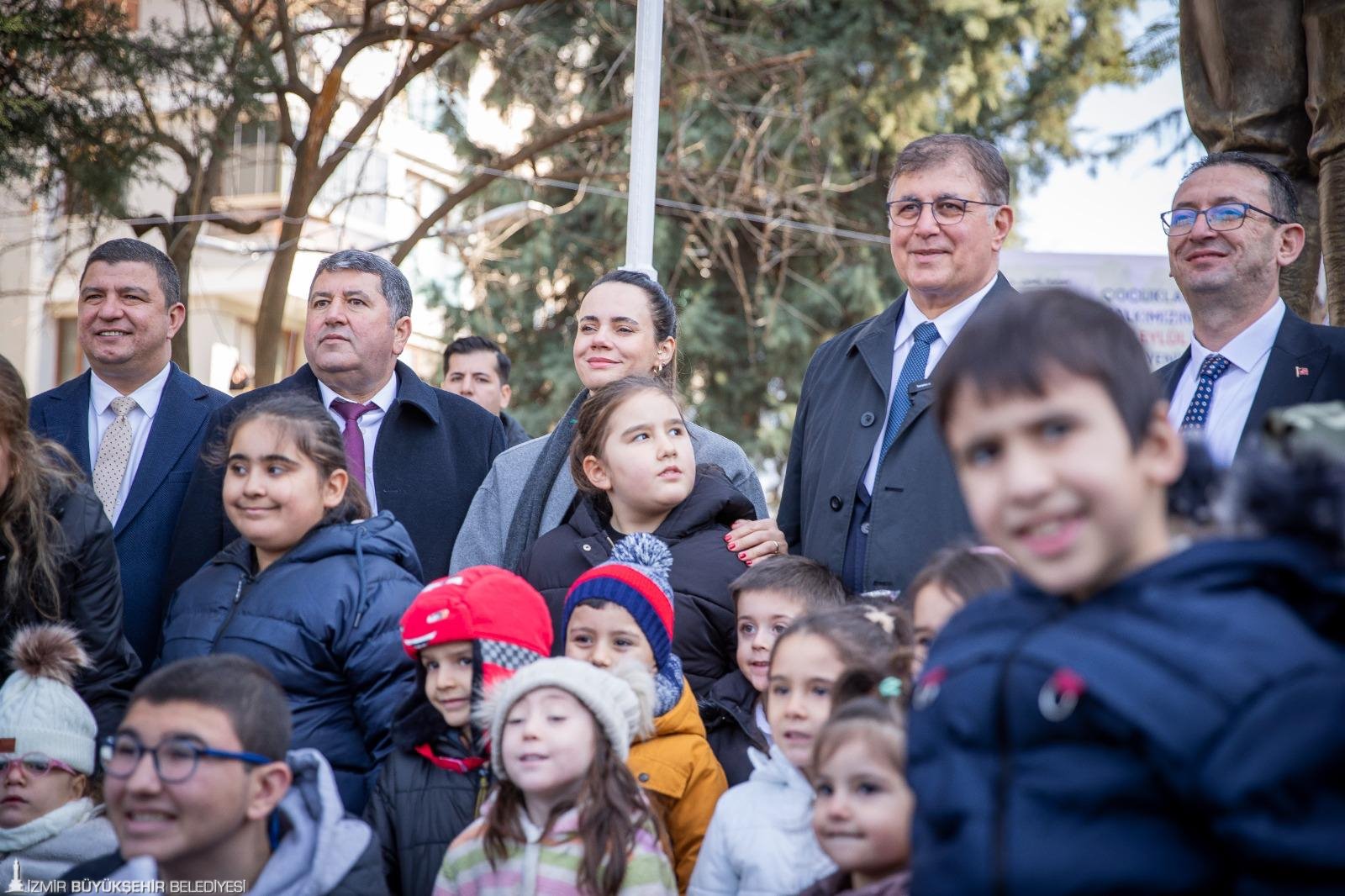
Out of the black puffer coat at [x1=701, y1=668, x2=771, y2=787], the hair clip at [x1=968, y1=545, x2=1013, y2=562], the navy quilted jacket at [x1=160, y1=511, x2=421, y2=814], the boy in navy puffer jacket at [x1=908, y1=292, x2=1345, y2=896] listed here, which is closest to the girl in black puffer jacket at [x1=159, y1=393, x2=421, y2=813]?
the navy quilted jacket at [x1=160, y1=511, x2=421, y2=814]

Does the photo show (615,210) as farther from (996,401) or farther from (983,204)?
(996,401)

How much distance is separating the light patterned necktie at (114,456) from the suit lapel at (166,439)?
0.28ft

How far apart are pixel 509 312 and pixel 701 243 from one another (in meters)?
2.71

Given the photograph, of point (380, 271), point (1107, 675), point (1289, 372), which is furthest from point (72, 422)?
point (1107, 675)

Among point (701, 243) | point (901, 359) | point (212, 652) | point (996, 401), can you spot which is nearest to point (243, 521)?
point (212, 652)

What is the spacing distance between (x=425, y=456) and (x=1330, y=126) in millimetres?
3515

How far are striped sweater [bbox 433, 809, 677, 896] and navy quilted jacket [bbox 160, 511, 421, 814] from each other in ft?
1.94

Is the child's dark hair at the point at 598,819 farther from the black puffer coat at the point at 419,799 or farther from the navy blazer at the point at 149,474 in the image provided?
the navy blazer at the point at 149,474

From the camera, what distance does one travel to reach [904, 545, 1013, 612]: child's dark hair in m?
3.04

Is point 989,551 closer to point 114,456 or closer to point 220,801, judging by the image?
point 220,801

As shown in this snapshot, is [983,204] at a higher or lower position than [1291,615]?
higher

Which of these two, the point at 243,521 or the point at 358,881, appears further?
the point at 243,521

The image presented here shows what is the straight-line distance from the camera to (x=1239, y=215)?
425cm

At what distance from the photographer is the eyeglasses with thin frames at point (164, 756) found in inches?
118
